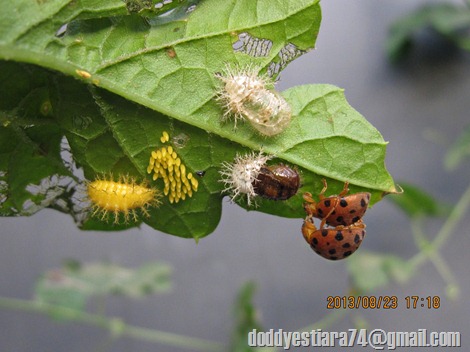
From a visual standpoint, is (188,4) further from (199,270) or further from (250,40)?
(199,270)

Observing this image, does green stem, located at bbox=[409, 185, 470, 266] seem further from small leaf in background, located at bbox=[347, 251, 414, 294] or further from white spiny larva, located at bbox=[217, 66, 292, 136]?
white spiny larva, located at bbox=[217, 66, 292, 136]

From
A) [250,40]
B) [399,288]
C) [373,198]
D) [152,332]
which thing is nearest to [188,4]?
[250,40]

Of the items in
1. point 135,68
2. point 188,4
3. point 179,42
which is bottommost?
point 135,68

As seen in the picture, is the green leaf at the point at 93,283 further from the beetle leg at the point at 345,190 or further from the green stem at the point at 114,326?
the beetle leg at the point at 345,190

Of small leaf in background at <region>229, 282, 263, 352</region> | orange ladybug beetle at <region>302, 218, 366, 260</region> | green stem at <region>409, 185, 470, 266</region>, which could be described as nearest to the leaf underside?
orange ladybug beetle at <region>302, 218, 366, 260</region>

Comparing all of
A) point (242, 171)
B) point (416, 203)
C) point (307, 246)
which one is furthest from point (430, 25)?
point (242, 171)
